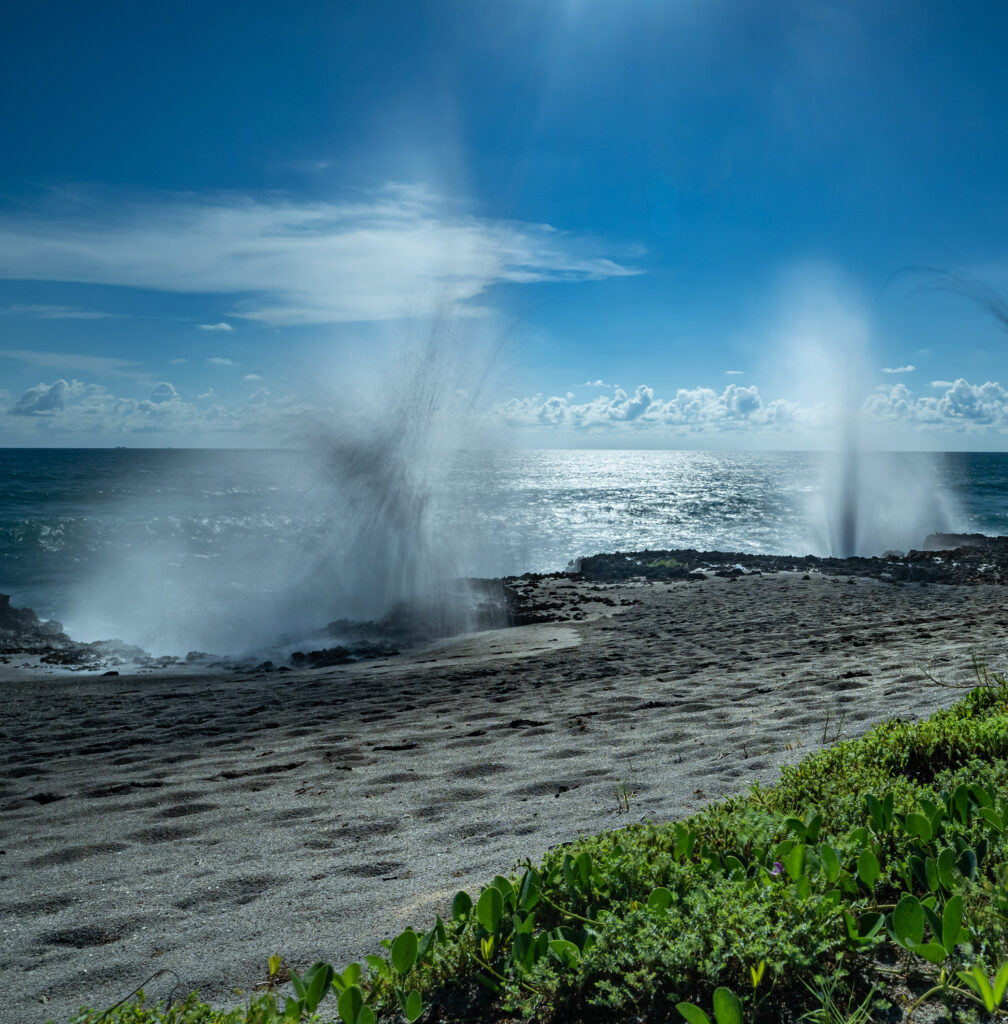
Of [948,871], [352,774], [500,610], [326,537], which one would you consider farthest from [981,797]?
[326,537]

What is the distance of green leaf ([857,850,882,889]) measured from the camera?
2004mm

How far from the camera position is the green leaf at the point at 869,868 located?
2004mm

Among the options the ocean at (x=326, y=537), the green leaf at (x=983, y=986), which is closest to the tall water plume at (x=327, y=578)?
the ocean at (x=326, y=537)

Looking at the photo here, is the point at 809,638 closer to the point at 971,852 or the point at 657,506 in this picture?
the point at 971,852

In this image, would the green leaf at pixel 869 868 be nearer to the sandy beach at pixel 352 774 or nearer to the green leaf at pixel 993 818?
the green leaf at pixel 993 818

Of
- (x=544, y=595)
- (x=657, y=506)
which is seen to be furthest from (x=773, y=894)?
(x=657, y=506)

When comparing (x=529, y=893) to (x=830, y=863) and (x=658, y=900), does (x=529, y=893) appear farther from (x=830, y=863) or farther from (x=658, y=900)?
(x=830, y=863)

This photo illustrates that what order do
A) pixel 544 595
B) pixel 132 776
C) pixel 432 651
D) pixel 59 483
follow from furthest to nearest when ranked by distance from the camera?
pixel 59 483, pixel 544 595, pixel 432 651, pixel 132 776

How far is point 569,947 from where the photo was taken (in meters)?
1.80

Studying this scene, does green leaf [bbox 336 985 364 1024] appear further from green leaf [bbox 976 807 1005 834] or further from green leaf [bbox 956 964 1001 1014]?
green leaf [bbox 976 807 1005 834]

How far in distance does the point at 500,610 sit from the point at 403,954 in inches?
513

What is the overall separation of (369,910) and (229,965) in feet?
1.70

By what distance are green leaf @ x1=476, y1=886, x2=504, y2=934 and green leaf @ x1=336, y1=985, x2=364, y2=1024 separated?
0.37 metres

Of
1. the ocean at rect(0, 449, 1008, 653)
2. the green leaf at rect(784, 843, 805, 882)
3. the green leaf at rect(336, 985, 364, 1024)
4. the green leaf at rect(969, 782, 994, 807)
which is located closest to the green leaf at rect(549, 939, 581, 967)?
the green leaf at rect(336, 985, 364, 1024)
